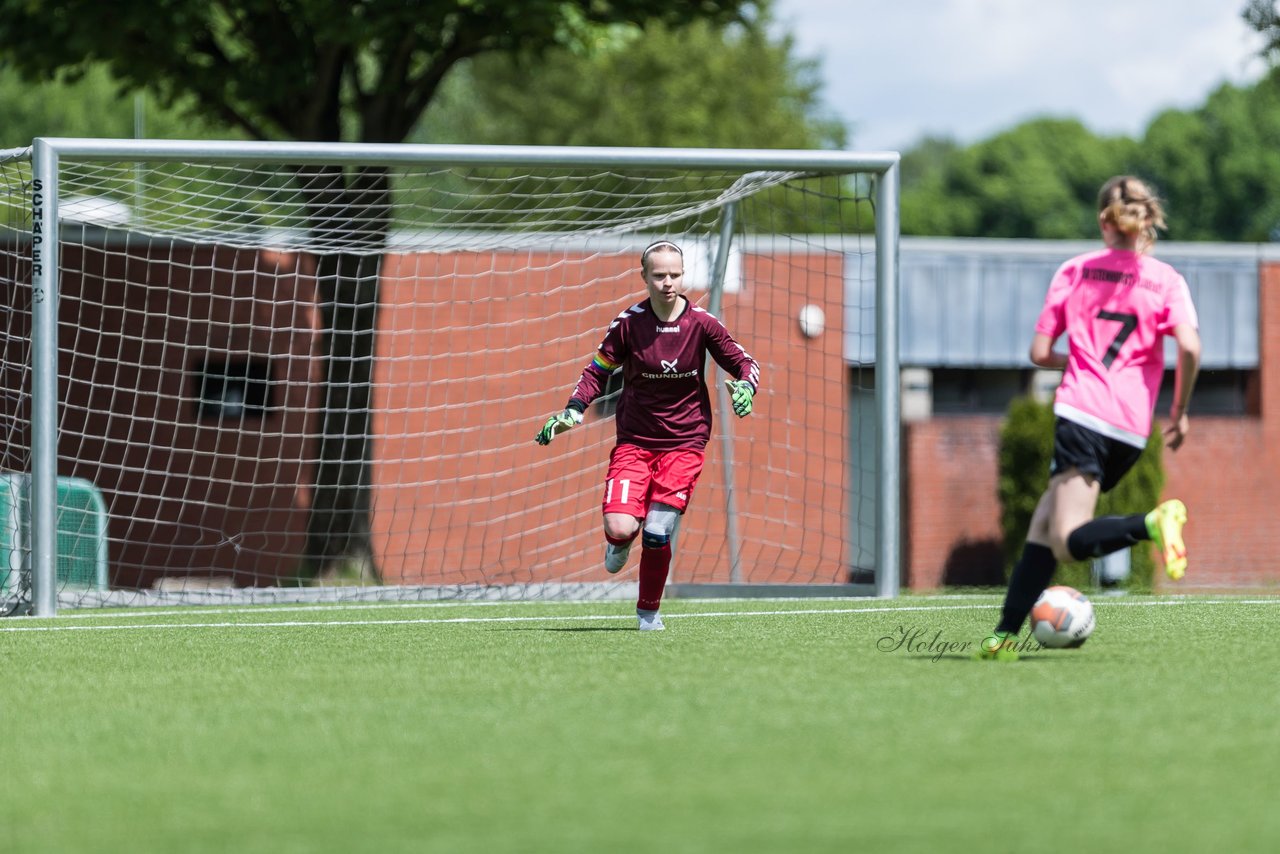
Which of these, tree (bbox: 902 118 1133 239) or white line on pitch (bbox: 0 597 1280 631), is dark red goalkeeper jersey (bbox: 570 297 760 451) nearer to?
white line on pitch (bbox: 0 597 1280 631)

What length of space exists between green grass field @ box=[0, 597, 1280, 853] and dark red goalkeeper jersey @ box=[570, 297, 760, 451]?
99 cm

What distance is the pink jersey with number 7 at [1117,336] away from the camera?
5.98 meters

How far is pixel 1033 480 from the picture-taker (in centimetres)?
2136

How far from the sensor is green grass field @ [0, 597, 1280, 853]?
3510mm

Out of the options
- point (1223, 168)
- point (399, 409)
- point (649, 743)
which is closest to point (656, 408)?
point (649, 743)

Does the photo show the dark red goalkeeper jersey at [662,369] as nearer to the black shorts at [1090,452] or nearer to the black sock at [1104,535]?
the black shorts at [1090,452]

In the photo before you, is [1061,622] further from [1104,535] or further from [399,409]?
[399,409]

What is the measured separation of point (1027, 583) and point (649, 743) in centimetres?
216

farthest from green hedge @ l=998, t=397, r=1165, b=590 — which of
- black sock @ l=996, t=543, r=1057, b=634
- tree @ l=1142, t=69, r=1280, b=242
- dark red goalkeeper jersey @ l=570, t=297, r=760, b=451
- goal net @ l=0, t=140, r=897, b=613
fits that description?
tree @ l=1142, t=69, r=1280, b=242

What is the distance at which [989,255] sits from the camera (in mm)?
22266

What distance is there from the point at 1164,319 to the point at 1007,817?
295 centimetres

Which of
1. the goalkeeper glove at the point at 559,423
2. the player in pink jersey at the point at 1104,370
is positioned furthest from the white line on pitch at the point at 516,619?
the player in pink jersey at the point at 1104,370

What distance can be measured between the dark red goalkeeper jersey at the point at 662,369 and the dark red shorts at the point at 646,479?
0.17 feet

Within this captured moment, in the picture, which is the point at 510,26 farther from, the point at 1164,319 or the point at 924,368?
the point at 1164,319
